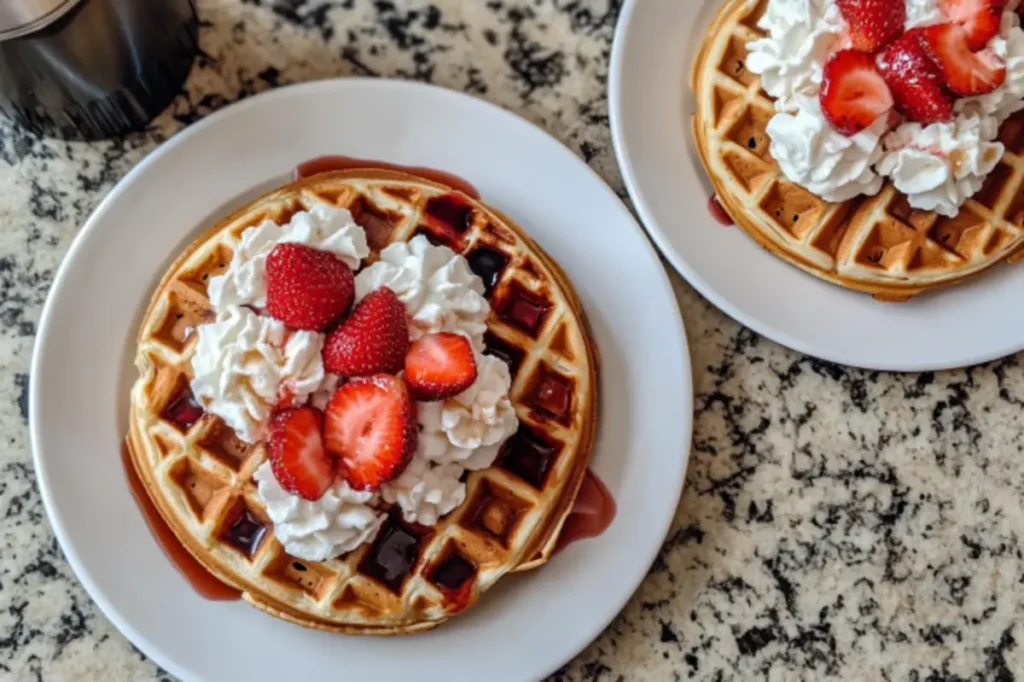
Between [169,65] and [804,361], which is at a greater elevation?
[169,65]

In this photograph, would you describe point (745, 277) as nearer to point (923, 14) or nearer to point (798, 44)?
point (798, 44)

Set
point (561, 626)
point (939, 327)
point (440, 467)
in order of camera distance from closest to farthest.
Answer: point (440, 467) < point (561, 626) < point (939, 327)

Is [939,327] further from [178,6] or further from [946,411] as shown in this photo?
[178,6]

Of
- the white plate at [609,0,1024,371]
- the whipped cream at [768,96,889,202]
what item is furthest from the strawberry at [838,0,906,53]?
the white plate at [609,0,1024,371]

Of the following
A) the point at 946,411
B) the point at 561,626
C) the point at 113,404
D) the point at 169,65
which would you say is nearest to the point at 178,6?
the point at 169,65

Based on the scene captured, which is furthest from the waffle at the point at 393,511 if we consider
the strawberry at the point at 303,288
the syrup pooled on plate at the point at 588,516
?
the strawberry at the point at 303,288

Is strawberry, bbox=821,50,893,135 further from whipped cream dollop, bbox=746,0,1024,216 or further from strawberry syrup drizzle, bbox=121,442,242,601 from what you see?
strawberry syrup drizzle, bbox=121,442,242,601

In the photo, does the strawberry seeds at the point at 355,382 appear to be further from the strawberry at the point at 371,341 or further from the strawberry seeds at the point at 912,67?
the strawberry seeds at the point at 912,67
